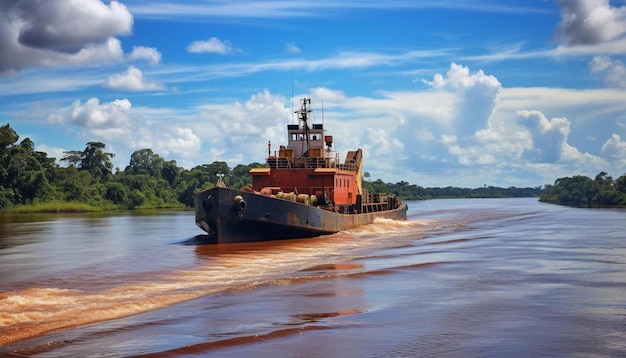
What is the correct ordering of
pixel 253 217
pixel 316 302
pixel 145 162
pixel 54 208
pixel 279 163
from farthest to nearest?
pixel 145 162 < pixel 54 208 < pixel 279 163 < pixel 253 217 < pixel 316 302

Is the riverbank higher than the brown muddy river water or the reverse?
higher

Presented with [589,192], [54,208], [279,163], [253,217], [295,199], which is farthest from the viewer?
[589,192]

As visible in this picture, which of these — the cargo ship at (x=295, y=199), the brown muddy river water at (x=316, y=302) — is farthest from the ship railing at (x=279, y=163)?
the brown muddy river water at (x=316, y=302)

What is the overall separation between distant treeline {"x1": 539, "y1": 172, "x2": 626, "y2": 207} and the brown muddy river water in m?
77.7

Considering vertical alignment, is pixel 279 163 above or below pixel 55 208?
above

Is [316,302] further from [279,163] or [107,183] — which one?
[107,183]

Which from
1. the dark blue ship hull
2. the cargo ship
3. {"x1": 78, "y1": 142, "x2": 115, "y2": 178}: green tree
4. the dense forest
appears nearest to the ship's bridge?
the cargo ship

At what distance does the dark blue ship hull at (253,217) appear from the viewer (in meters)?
25.6

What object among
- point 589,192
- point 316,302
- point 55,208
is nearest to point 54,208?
point 55,208

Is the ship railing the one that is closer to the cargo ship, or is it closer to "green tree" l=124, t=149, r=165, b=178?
the cargo ship

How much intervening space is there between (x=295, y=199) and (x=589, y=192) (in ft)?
298

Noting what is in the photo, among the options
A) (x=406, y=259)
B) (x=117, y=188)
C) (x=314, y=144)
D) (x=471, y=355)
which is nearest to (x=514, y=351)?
(x=471, y=355)

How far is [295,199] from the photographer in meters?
29.2

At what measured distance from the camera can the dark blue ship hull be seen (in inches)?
1009
